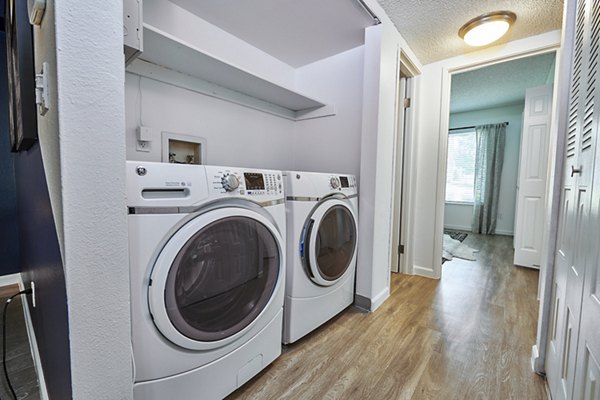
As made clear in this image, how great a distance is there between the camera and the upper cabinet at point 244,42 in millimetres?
1376

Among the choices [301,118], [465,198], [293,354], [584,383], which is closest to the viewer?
[584,383]

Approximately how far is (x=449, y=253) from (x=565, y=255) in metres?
2.37

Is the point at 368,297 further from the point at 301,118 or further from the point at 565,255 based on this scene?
the point at 301,118

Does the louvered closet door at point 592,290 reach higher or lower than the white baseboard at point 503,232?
higher

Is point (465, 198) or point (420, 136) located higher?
point (420, 136)

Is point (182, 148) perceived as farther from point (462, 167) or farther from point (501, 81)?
point (462, 167)

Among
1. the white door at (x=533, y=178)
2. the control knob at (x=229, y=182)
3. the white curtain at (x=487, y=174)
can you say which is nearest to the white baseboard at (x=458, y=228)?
the white curtain at (x=487, y=174)

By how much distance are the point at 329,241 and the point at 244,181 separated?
71 cm

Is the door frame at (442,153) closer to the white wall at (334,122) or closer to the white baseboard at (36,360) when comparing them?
the white wall at (334,122)

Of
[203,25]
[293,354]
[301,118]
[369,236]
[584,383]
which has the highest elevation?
[203,25]

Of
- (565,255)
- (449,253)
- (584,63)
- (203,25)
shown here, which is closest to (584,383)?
(565,255)

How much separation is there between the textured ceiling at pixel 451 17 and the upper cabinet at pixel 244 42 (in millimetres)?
280

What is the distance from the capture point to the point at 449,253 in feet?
10.3

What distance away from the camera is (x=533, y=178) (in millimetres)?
2693
